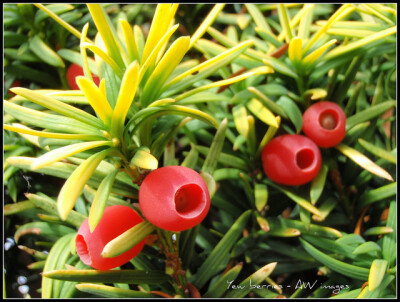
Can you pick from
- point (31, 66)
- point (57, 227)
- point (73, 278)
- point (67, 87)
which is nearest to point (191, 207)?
point (73, 278)

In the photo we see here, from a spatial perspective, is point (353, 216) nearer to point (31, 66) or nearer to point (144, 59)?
point (144, 59)

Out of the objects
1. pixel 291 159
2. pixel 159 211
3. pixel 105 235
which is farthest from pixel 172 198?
pixel 291 159

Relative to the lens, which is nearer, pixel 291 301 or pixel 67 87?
pixel 291 301

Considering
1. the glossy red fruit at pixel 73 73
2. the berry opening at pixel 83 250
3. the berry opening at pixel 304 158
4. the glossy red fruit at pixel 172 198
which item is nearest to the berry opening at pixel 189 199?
the glossy red fruit at pixel 172 198

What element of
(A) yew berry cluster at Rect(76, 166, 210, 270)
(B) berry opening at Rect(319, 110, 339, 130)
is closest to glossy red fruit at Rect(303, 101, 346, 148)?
(B) berry opening at Rect(319, 110, 339, 130)

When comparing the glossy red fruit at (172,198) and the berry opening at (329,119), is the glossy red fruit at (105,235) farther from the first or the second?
the berry opening at (329,119)

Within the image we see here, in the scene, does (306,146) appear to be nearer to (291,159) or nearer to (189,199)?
(291,159)

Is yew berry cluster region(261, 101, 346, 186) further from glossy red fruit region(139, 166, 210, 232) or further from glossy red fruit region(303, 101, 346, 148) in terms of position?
glossy red fruit region(139, 166, 210, 232)
